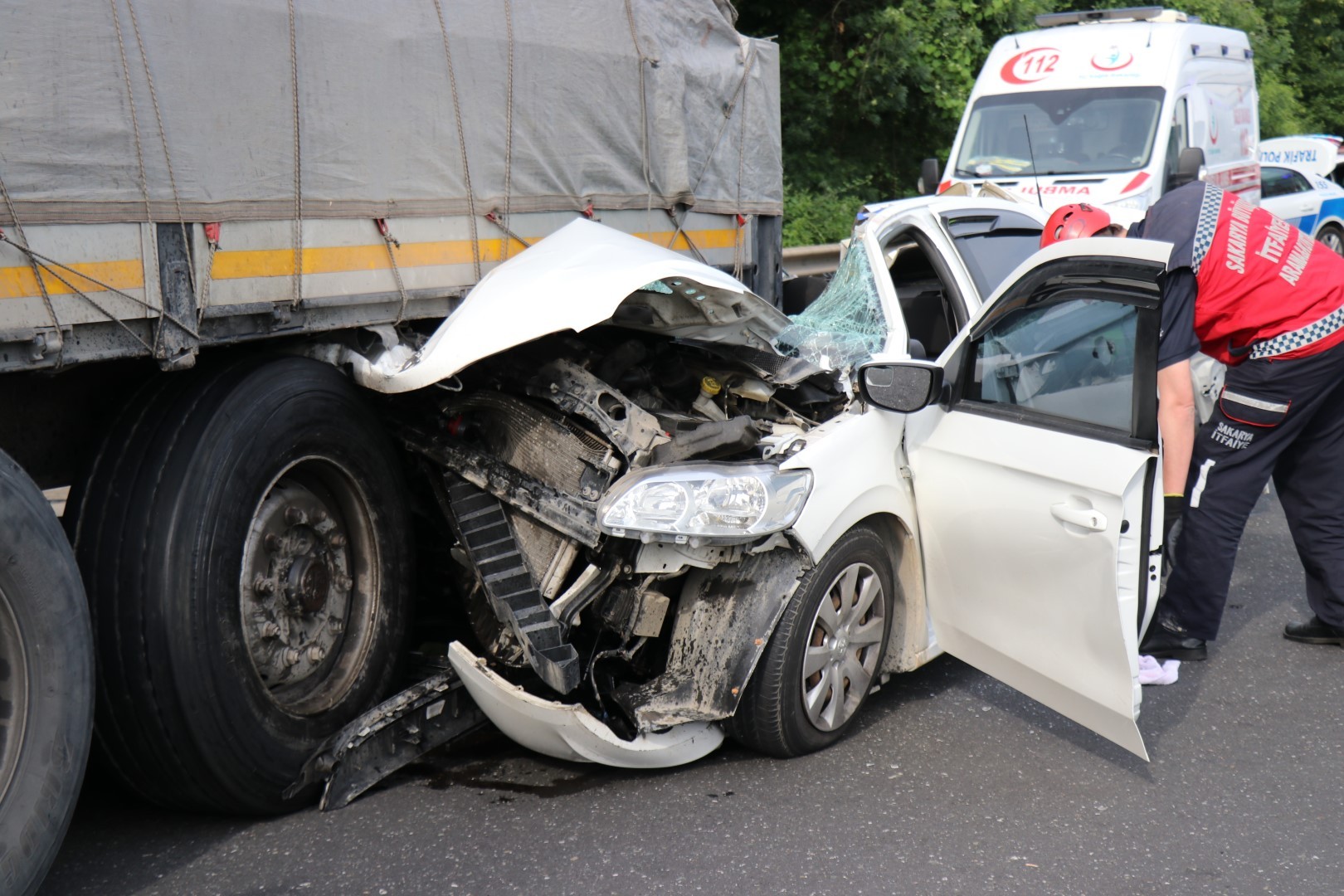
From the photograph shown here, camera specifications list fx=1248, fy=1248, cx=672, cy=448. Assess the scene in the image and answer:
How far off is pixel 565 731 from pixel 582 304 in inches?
47.2

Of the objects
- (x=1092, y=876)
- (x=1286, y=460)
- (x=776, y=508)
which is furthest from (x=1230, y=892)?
(x=1286, y=460)

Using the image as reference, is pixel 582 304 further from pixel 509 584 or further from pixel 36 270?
pixel 36 270

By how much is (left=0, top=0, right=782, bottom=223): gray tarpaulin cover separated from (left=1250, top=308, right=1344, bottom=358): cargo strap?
2.30 m

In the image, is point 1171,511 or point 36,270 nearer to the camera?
point 36,270

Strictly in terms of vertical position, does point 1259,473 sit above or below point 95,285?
below

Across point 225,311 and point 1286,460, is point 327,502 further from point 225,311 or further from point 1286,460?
point 1286,460

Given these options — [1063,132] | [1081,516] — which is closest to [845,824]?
[1081,516]

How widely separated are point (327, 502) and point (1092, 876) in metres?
2.43

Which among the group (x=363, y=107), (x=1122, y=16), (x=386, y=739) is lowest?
(x=386, y=739)

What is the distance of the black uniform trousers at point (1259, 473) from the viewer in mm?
4559

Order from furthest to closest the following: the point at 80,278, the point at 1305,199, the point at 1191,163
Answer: the point at 1305,199, the point at 1191,163, the point at 80,278

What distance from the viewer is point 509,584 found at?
3684 mm

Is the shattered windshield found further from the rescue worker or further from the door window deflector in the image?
the rescue worker

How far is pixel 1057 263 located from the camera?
3.79m
